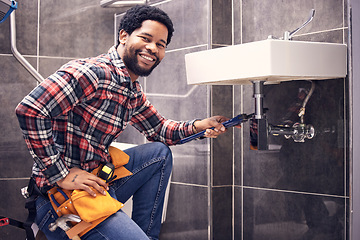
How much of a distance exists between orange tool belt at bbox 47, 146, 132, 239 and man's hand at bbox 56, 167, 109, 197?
16 mm

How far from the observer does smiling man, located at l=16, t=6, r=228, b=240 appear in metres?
1.44

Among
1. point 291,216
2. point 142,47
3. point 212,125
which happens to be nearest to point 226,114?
point 212,125

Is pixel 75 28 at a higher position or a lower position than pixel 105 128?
higher

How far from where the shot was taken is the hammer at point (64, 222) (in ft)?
4.73

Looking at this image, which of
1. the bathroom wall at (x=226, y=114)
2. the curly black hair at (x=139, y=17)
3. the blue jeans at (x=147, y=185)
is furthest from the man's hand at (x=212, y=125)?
the curly black hair at (x=139, y=17)

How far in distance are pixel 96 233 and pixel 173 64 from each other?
4.00ft

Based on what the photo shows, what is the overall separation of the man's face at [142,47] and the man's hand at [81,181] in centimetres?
46

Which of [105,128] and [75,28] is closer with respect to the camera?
[105,128]

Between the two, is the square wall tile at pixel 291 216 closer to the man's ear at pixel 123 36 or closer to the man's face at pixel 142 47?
the man's face at pixel 142 47

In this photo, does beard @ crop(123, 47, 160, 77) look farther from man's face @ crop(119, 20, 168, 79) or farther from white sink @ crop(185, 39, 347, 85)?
white sink @ crop(185, 39, 347, 85)

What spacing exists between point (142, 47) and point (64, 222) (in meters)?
0.73

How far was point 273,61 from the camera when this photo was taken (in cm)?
158

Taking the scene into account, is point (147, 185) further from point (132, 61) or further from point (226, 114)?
point (226, 114)

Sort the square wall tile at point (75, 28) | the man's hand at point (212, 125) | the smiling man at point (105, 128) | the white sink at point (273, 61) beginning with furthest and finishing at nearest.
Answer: the square wall tile at point (75, 28)
the man's hand at point (212, 125)
the white sink at point (273, 61)
the smiling man at point (105, 128)
